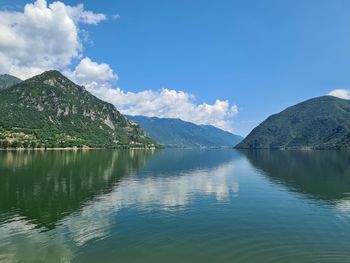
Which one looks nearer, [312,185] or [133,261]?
Result: [133,261]

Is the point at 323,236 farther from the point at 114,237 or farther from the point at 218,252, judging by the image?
the point at 114,237

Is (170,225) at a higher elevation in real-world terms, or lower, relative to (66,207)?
lower

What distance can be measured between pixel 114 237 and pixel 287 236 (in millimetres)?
24739

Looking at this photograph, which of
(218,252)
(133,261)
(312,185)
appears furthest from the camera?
(312,185)

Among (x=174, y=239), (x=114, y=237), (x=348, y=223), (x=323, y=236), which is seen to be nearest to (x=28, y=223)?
(x=114, y=237)

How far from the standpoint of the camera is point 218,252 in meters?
40.8

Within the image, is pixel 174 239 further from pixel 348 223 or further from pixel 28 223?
pixel 348 223

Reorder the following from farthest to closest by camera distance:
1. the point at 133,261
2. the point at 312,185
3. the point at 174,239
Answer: the point at 312,185 → the point at 174,239 → the point at 133,261

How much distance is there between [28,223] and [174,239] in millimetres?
24636

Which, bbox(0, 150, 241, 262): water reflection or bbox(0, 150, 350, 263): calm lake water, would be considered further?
bbox(0, 150, 241, 262): water reflection

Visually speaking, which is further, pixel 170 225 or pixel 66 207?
pixel 66 207

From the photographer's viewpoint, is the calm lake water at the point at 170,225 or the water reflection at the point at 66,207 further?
the water reflection at the point at 66,207

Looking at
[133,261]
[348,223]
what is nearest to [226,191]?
[348,223]

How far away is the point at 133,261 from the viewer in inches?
1465
